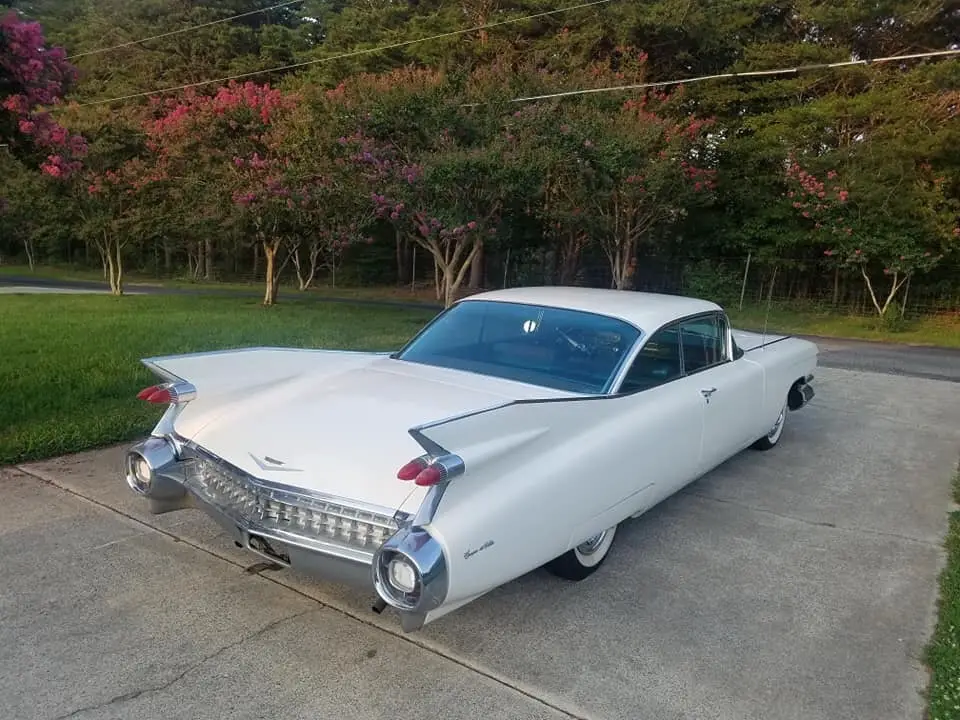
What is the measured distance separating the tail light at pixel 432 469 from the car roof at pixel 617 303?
6.21 ft

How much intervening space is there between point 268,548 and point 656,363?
2327 millimetres

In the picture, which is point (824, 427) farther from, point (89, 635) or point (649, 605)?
point (89, 635)

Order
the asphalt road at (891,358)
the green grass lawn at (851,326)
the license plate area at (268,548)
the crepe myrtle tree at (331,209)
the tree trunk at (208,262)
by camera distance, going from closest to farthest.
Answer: the license plate area at (268,548), the asphalt road at (891,358), the crepe myrtle tree at (331,209), the green grass lawn at (851,326), the tree trunk at (208,262)

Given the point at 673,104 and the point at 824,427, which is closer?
the point at 824,427

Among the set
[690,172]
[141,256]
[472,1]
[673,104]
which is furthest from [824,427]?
[141,256]

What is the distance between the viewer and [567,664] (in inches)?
116

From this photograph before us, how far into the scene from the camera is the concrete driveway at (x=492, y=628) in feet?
8.84

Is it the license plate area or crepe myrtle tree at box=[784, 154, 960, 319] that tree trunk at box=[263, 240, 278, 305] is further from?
the license plate area

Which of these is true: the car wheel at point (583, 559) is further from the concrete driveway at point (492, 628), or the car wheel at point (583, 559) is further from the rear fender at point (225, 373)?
the rear fender at point (225, 373)

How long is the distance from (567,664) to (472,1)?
25599 mm

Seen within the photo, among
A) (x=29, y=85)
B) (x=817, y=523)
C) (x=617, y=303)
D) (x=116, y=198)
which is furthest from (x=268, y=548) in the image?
(x=116, y=198)

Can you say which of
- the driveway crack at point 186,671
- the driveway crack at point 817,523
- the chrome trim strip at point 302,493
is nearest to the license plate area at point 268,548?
the chrome trim strip at point 302,493

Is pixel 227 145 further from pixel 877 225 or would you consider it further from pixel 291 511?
pixel 877 225

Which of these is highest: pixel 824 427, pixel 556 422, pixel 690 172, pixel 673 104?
pixel 673 104
